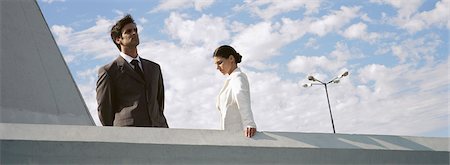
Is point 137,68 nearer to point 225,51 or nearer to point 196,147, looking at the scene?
point 225,51

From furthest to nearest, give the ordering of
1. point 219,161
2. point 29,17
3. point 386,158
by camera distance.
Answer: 1. point 29,17
2. point 386,158
3. point 219,161

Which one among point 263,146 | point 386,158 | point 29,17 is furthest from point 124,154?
point 29,17

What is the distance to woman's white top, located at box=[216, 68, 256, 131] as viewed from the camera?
4102 mm

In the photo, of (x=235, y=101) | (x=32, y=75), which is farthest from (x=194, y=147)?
(x=32, y=75)

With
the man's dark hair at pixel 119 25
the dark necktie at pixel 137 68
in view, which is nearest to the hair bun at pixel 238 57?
the dark necktie at pixel 137 68

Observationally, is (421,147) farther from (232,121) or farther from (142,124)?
(142,124)

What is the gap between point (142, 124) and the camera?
13.4 ft

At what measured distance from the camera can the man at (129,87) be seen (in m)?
4.13

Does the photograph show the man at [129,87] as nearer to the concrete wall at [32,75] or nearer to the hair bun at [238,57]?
the hair bun at [238,57]

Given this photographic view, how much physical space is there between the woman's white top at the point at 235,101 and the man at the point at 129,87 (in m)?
0.55

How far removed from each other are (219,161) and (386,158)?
1455 mm

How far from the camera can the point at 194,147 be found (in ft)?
11.2

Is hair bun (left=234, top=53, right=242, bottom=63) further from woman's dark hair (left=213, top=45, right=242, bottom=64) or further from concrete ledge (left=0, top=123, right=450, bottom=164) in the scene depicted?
concrete ledge (left=0, top=123, right=450, bottom=164)

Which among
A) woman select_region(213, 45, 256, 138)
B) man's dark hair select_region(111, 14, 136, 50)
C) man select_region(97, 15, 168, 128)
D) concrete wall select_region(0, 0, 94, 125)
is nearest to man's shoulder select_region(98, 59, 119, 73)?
man select_region(97, 15, 168, 128)
